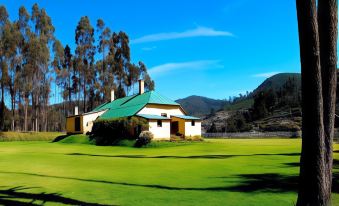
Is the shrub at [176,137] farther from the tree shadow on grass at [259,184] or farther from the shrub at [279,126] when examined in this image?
the shrub at [279,126]

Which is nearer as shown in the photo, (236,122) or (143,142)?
(143,142)

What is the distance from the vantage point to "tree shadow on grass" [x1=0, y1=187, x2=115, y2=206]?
7.63m

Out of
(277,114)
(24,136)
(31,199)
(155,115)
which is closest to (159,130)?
(155,115)

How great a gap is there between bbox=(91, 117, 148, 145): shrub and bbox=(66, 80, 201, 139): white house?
1049 mm

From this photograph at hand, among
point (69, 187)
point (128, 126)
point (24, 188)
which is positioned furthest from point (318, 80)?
point (128, 126)

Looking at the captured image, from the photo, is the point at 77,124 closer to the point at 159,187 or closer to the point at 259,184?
the point at 159,187

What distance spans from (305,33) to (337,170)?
26.8 ft

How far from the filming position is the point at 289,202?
743 centimetres

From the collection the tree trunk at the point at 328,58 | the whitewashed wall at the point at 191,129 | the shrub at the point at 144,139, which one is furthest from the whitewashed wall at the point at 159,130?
the tree trunk at the point at 328,58

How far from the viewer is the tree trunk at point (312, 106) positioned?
17.8ft

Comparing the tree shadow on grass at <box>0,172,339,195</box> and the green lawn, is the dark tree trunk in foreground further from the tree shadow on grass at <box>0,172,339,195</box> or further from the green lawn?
the tree shadow on grass at <box>0,172,339,195</box>

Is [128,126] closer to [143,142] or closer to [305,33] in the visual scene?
[143,142]

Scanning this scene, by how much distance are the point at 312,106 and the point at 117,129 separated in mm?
33142

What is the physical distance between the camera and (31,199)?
7.98m
